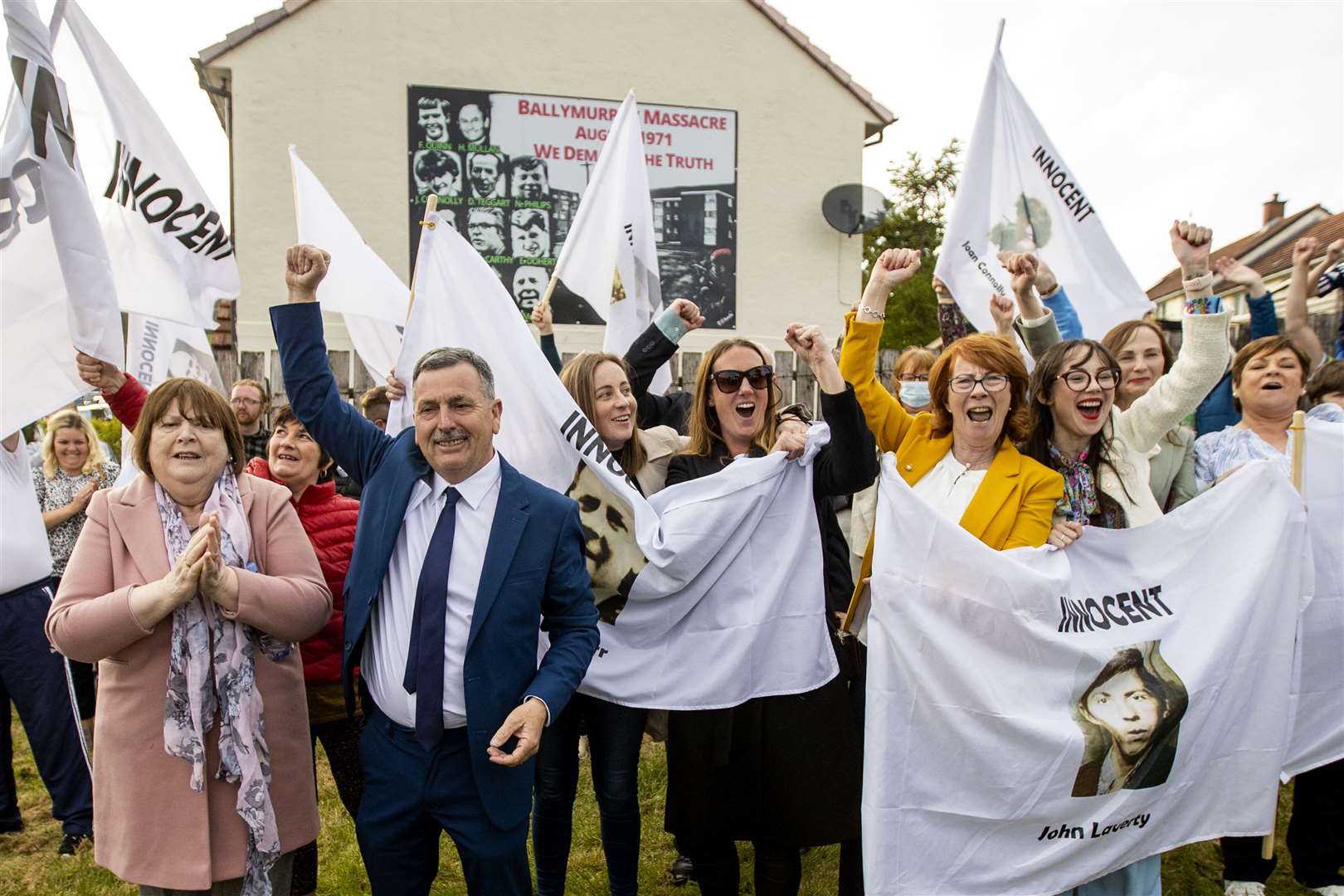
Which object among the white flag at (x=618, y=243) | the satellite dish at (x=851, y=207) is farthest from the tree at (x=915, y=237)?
Answer: the white flag at (x=618, y=243)

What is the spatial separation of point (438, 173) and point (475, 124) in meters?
0.96

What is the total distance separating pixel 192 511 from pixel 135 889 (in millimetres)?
2279

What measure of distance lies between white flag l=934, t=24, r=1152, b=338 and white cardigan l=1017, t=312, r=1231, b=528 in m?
2.05

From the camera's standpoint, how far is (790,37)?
1547cm

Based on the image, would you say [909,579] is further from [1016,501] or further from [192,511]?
[192,511]

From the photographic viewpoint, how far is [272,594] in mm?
2734

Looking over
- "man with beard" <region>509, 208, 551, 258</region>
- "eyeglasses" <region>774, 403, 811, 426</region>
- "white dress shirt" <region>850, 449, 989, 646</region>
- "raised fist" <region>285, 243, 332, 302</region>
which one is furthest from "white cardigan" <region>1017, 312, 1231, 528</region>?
"man with beard" <region>509, 208, 551, 258</region>

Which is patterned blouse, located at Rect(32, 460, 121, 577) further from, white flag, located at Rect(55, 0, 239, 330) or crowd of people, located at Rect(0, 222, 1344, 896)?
crowd of people, located at Rect(0, 222, 1344, 896)

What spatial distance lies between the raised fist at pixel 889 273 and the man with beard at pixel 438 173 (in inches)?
469

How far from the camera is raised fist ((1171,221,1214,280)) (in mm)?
3531

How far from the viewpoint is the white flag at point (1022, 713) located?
295cm

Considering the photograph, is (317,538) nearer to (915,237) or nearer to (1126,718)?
(1126,718)

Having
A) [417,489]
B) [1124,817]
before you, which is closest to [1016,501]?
[1124,817]

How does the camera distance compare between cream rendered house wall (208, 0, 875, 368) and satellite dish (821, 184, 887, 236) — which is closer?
cream rendered house wall (208, 0, 875, 368)
